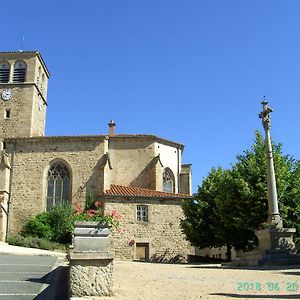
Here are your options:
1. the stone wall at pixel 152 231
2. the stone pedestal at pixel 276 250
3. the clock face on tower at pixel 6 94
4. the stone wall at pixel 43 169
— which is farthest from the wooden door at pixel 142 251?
the clock face on tower at pixel 6 94

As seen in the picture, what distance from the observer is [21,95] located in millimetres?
35656

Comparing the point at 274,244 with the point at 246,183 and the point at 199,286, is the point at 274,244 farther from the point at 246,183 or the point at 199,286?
the point at 199,286

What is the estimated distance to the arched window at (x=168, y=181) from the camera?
33.8m

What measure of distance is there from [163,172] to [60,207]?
30.7 feet

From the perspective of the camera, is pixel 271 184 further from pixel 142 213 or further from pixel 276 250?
pixel 142 213

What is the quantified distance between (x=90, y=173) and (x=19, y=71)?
43.7ft

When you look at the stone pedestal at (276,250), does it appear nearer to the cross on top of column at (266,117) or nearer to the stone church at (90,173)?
the cross on top of column at (266,117)

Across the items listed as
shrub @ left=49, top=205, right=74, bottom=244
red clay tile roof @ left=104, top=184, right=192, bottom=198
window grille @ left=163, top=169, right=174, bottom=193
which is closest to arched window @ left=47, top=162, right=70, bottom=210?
shrub @ left=49, top=205, right=74, bottom=244

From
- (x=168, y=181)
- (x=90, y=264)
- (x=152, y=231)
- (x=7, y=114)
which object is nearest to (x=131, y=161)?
(x=168, y=181)

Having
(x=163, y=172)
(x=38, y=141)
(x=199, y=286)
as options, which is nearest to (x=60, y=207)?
(x=38, y=141)

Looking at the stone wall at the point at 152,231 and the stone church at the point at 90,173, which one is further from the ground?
the stone church at the point at 90,173
